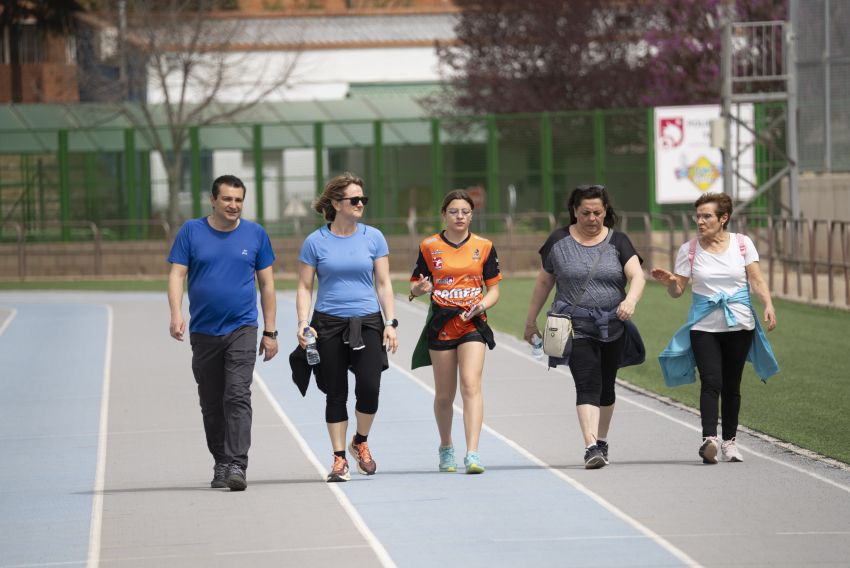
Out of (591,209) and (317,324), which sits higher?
(591,209)

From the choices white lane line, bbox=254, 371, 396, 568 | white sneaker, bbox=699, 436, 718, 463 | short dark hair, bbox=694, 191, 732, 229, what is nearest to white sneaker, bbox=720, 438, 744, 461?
white sneaker, bbox=699, 436, 718, 463

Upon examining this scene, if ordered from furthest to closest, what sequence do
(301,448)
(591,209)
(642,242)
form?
(642,242) → (301,448) → (591,209)

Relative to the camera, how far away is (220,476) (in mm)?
10227

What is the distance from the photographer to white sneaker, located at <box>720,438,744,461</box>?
10.8 metres

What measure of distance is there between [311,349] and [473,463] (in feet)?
3.85

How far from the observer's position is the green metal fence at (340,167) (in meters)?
41.3

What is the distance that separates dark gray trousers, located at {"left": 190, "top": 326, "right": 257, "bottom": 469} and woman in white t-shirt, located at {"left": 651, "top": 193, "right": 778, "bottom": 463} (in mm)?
2514

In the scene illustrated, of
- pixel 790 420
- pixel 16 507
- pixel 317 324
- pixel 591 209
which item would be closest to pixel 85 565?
pixel 16 507

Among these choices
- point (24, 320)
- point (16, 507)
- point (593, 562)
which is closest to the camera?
point (593, 562)

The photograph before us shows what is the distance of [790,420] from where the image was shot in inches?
510

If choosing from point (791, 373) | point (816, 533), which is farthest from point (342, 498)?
point (791, 373)

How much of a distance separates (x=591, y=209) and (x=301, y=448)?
9.52ft

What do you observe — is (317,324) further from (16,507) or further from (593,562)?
(593,562)

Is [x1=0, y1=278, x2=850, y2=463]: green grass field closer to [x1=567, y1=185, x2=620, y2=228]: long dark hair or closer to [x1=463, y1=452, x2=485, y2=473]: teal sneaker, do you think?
[x1=567, y1=185, x2=620, y2=228]: long dark hair
